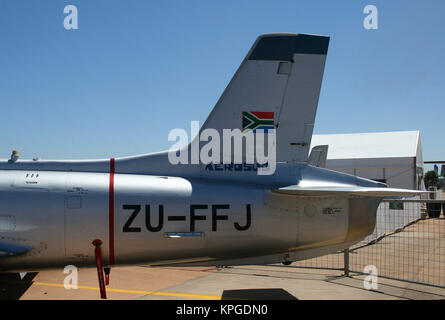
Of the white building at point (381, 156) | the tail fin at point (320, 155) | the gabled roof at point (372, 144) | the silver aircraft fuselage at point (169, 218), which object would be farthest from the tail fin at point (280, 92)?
the gabled roof at point (372, 144)

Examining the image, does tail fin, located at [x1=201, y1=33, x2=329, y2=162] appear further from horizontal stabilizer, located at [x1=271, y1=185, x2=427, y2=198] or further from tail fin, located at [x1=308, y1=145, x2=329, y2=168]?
tail fin, located at [x1=308, y1=145, x2=329, y2=168]

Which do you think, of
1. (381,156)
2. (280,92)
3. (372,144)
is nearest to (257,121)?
(280,92)

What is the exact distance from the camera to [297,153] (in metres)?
5.78

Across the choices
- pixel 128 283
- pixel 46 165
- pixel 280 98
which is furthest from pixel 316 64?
pixel 128 283

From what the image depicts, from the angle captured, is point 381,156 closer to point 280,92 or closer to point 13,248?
point 280,92

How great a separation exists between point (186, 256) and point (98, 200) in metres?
1.40

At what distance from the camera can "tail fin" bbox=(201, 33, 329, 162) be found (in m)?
5.70

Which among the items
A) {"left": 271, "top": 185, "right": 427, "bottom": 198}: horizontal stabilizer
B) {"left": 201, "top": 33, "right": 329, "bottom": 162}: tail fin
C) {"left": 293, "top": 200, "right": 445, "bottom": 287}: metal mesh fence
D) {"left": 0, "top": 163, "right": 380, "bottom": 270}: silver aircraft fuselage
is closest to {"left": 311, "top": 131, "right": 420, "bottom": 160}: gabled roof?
{"left": 293, "top": 200, "right": 445, "bottom": 287}: metal mesh fence

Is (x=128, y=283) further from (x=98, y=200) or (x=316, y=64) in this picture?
(x=316, y=64)

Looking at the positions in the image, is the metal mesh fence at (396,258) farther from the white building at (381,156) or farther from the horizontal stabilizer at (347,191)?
the white building at (381,156)

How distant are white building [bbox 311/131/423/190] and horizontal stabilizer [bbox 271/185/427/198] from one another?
2088 centimetres

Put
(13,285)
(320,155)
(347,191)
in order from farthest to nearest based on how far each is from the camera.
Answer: (320,155) → (13,285) → (347,191)

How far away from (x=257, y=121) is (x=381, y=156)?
21189 millimetres

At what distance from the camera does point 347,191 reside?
15.9 ft
